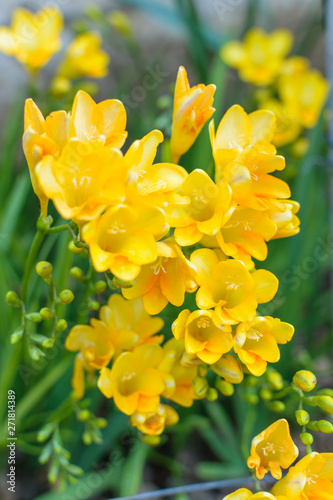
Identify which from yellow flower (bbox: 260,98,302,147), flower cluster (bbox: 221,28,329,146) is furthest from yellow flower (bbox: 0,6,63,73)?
yellow flower (bbox: 260,98,302,147)

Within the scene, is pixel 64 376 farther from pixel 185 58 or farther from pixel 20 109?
pixel 185 58

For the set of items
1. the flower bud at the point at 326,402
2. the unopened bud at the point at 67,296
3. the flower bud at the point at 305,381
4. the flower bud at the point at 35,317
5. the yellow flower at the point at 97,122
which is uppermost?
the yellow flower at the point at 97,122

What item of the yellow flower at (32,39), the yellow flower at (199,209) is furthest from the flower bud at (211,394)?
the yellow flower at (32,39)

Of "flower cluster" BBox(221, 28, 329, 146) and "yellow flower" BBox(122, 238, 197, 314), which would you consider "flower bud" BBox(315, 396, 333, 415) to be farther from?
"flower cluster" BBox(221, 28, 329, 146)

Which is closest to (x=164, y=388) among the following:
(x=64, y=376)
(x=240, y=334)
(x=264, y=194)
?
(x=240, y=334)

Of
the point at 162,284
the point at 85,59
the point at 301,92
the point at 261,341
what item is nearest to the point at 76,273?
the point at 162,284

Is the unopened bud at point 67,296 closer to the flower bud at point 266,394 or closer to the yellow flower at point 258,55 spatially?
the flower bud at point 266,394
